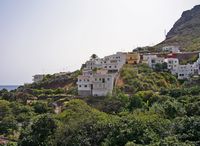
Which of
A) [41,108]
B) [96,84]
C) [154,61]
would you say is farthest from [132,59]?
[41,108]

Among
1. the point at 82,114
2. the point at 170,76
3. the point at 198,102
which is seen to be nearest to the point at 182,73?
the point at 170,76

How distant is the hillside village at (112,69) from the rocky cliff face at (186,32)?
17.9 m

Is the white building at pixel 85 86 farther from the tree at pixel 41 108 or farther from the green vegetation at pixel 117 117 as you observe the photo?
the tree at pixel 41 108

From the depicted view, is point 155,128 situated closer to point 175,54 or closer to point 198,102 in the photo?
point 198,102

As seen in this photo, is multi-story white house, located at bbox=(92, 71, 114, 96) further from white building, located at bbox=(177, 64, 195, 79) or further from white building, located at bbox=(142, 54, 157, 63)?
white building, located at bbox=(142, 54, 157, 63)

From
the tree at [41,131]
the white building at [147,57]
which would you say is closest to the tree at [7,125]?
the tree at [41,131]

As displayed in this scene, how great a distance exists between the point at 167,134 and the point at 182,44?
58403mm

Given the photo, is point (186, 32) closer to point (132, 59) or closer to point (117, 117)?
point (132, 59)

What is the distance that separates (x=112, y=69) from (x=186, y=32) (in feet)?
159

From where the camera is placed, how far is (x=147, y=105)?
38719 millimetres

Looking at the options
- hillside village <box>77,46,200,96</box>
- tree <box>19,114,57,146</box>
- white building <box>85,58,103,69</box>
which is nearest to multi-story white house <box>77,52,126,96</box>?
hillside village <box>77,46,200,96</box>

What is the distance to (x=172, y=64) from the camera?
5466 cm

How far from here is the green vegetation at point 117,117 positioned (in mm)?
25578

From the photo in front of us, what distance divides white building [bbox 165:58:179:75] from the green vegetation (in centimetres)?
135
